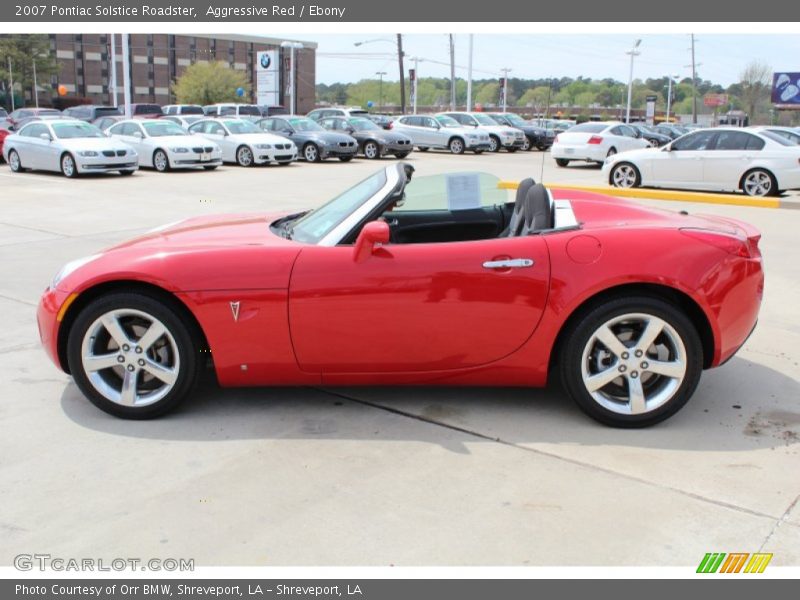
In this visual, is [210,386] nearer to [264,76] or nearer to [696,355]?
[696,355]

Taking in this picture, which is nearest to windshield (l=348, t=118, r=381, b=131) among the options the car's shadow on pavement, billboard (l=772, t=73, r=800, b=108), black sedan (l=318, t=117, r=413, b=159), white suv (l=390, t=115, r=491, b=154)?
black sedan (l=318, t=117, r=413, b=159)

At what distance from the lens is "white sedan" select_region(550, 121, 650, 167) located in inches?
962

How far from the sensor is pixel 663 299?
405cm

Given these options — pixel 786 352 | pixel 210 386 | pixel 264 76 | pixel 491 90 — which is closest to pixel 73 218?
pixel 210 386

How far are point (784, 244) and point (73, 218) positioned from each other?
32.5 ft

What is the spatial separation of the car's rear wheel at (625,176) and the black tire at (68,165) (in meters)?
12.6

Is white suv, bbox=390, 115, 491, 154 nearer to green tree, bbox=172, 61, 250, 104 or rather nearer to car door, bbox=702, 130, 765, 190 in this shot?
car door, bbox=702, 130, 765, 190

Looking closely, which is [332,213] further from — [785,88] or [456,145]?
[785,88]

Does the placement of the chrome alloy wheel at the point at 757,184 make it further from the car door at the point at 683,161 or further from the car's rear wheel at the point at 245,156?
the car's rear wheel at the point at 245,156

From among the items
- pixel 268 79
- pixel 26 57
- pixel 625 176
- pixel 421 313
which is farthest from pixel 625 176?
pixel 26 57

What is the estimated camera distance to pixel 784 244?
981 centimetres

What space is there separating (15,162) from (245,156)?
244 inches

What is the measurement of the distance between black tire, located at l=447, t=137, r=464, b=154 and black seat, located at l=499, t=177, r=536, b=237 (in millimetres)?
25672
